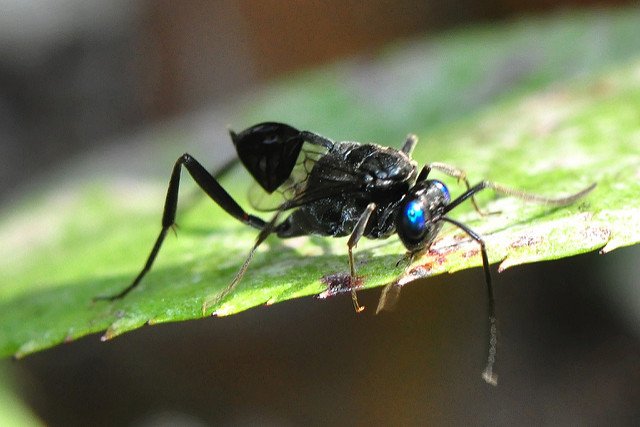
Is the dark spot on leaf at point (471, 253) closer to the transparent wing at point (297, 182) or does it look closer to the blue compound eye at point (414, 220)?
the blue compound eye at point (414, 220)

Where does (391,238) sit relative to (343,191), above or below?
below

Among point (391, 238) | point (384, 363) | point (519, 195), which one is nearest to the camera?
point (519, 195)

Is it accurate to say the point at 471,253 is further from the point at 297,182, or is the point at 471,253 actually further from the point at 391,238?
the point at 297,182

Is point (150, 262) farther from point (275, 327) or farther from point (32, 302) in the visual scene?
point (275, 327)

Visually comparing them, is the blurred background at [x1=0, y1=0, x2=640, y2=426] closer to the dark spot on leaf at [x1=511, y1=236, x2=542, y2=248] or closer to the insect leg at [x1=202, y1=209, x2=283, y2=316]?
the insect leg at [x1=202, y1=209, x2=283, y2=316]

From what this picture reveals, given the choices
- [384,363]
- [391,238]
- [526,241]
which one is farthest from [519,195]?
[384,363]

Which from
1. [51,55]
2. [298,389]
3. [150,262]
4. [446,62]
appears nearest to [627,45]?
[446,62]

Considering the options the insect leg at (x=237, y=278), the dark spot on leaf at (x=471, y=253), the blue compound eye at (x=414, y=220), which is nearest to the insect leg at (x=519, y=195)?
the blue compound eye at (x=414, y=220)
